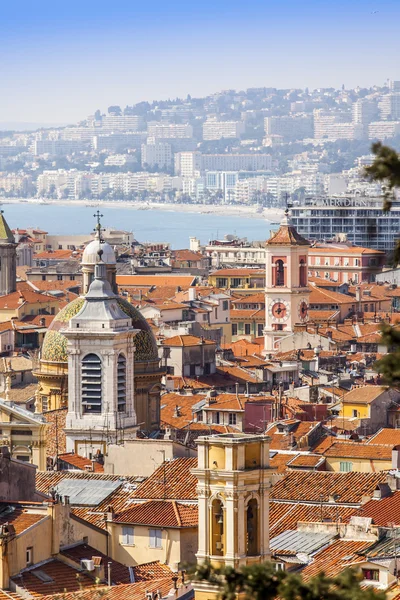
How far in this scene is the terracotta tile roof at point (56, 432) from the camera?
23891 mm

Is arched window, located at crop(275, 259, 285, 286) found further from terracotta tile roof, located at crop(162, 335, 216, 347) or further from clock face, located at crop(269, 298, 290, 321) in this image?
terracotta tile roof, located at crop(162, 335, 216, 347)

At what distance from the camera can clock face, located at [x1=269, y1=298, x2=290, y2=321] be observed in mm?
50812

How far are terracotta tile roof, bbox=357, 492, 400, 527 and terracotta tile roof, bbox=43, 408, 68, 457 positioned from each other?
22.1 feet

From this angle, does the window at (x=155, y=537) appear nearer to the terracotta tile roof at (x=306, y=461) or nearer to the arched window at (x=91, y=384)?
the terracotta tile roof at (x=306, y=461)

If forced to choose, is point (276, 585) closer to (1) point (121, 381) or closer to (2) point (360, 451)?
(2) point (360, 451)

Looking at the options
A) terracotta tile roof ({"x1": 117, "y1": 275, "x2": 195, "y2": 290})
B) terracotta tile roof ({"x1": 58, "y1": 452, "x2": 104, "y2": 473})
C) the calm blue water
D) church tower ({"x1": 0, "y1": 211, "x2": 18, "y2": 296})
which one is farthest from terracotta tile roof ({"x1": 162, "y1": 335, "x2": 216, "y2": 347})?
the calm blue water

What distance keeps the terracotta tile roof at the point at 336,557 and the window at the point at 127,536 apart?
2.23 meters

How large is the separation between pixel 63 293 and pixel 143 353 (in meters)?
35.8

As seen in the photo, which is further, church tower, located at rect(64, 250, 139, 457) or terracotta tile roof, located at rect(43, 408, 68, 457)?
church tower, located at rect(64, 250, 139, 457)

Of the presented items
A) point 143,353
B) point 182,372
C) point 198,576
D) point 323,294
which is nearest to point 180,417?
point 143,353

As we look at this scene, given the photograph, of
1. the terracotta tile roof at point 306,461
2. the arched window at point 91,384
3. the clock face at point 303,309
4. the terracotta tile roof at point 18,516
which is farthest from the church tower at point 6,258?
the terracotta tile roof at point 18,516

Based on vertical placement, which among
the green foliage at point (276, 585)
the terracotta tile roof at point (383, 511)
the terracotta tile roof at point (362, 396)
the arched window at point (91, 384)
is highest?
the green foliage at point (276, 585)

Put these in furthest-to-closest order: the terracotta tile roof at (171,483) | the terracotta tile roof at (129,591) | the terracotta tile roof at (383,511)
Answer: the terracotta tile roof at (171,483), the terracotta tile roof at (383,511), the terracotta tile roof at (129,591)

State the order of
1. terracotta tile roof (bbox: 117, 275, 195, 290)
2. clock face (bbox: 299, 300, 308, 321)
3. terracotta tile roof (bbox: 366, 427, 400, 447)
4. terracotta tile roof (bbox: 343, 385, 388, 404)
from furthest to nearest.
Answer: terracotta tile roof (bbox: 117, 275, 195, 290) < clock face (bbox: 299, 300, 308, 321) < terracotta tile roof (bbox: 343, 385, 388, 404) < terracotta tile roof (bbox: 366, 427, 400, 447)
